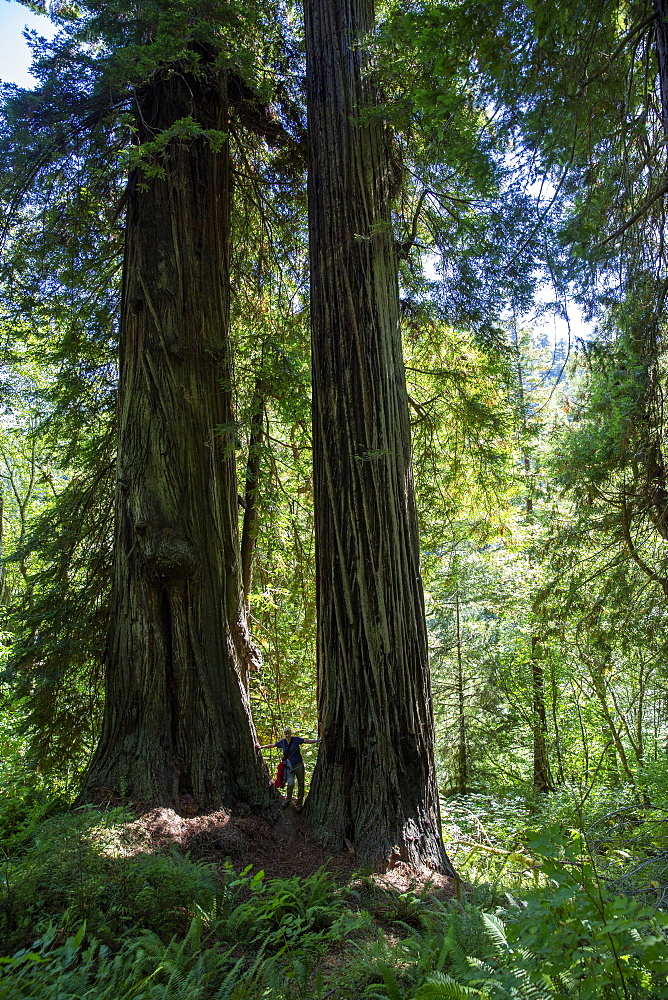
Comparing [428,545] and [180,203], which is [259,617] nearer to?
[428,545]

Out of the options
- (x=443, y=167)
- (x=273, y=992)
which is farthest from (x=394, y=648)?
(x=443, y=167)

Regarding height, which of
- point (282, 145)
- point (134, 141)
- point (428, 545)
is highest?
point (282, 145)

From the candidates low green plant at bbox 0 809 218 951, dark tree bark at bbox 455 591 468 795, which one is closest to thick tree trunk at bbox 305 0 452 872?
low green plant at bbox 0 809 218 951

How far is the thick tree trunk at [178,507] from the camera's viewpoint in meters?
4.48

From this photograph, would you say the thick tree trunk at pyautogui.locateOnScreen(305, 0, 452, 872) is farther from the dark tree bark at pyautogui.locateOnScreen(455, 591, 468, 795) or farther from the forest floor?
the dark tree bark at pyautogui.locateOnScreen(455, 591, 468, 795)

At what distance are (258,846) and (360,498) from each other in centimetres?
255

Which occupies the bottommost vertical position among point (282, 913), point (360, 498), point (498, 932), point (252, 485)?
point (282, 913)

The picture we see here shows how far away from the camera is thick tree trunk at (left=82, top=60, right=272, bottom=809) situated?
448 centimetres

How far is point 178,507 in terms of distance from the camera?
4910 millimetres

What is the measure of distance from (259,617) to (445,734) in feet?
15.4

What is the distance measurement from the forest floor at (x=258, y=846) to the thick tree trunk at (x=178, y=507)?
0.55 feet

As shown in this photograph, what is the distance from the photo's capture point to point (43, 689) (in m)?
5.25

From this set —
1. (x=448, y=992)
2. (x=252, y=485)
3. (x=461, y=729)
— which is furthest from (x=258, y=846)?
(x=461, y=729)

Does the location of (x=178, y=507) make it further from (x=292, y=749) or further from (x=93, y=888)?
(x=93, y=888)
